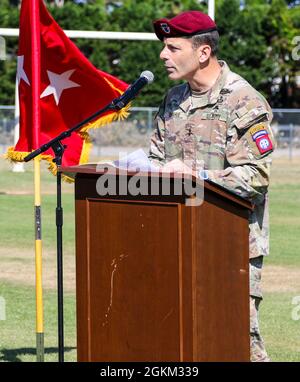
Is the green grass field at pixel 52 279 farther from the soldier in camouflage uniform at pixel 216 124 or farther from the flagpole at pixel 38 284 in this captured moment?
the soldier in camouflage uniform at pixel 216 124

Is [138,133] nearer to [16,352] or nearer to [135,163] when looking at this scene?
[16,352]

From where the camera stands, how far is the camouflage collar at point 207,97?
5.14 meters

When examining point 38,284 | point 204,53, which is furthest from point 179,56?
point 38,284

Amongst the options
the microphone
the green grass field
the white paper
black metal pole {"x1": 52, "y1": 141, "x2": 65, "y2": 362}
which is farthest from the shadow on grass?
the white paper

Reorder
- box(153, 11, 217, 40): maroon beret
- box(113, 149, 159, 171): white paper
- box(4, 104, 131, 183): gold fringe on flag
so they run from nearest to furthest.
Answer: box(113, 149, 159, 171): white paper
box(153, 11, 217, 40): maroon beret
box(4, 104, 131, 183): gold fringe on flag

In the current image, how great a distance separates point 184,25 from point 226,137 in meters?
0.59

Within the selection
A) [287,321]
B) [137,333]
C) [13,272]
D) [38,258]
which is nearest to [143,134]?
[13,272]

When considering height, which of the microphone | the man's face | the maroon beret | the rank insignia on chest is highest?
the maroon beret

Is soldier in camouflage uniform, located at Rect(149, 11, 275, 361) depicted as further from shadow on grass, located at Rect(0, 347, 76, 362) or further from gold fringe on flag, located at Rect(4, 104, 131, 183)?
shadow on grass, located at Rect(0, 347, 76, 362)

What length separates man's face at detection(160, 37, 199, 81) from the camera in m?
5.09

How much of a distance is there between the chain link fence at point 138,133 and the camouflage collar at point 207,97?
29596 millimetres

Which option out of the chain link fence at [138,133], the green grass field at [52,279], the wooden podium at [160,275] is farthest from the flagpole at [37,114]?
the chain link fence at [138,133]

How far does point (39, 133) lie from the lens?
6863mm

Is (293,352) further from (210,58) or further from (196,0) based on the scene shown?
(196,0)
